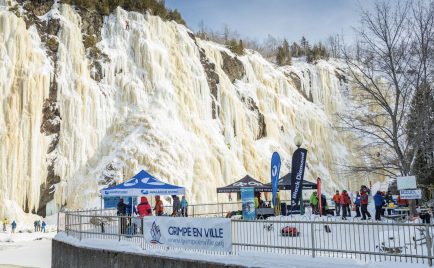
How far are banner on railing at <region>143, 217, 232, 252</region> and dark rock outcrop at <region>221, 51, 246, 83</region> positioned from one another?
4414 cm

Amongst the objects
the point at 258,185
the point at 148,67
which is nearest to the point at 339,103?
the point at 148,67

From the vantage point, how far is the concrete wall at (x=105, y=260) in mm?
13909

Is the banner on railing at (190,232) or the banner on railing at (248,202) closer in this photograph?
the banner on railing at (190,232)

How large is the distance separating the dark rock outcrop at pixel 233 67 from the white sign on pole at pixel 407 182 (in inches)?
1595

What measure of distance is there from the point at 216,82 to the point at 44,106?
66.2ft

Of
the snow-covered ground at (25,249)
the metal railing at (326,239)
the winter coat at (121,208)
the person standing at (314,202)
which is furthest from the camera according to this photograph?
the person standing at (314,202)

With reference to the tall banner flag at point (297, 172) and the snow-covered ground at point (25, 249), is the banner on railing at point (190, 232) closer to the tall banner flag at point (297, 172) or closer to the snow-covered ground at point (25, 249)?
the tall banner flag at point (297, 172)

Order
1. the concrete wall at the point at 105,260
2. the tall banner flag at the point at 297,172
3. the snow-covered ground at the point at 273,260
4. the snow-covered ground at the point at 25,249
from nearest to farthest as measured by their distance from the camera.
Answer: the snow-covered ground at the point at 273,260, the concrete wall at the point at 105,260, the tall banner flag at the point at 297,172, the snow-covered ground at the point at 25,249

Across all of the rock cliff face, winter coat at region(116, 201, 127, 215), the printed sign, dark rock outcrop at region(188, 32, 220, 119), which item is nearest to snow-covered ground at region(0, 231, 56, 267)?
the rock cliff face

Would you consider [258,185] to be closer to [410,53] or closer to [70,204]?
[410,53]

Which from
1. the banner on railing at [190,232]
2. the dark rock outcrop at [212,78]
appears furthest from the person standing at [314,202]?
the dark rock outcrop at [212,78]

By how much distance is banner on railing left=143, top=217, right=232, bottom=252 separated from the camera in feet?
43.7

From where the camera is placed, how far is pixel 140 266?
15188 millimetres

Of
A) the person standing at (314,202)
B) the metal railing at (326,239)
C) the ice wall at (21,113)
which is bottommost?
the metal railing at (326,239)
